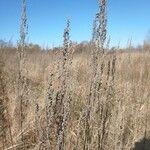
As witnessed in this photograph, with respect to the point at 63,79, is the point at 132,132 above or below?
below

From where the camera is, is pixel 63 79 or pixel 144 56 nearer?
pixel 63 79

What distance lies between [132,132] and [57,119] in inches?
109

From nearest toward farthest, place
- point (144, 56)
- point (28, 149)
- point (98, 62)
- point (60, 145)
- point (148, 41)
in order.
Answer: point (60, 145) < point (98, 62) < point (28, 149) < point (144, 56) < point (148, 41)

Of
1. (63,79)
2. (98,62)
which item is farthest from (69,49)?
(98,62)

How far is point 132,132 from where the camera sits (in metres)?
4.75

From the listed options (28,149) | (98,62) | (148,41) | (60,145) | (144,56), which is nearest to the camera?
(60,145)

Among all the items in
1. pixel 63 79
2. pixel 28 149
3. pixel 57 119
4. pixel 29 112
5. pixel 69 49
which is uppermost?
pixel 69 49

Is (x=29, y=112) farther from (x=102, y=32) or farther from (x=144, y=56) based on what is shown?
(x=144, y=56)

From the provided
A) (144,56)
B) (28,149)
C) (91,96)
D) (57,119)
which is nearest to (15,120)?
(28,149)

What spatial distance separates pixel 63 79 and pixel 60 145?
40cm

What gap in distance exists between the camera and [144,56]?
13195mm

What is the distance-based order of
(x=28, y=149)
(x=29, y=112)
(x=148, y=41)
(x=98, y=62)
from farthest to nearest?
(x=148, y=41) < (x=29, y=112) < (x=28, y=149) < (x=98, y=62)

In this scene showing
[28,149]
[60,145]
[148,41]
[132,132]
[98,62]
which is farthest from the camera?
[148,41]

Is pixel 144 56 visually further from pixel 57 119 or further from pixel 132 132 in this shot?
pixel 57 119
